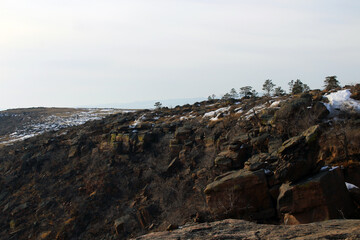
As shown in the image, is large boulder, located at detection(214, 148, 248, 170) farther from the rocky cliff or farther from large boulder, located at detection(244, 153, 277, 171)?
large boulder, located at detection(244, 153, 277, 171)

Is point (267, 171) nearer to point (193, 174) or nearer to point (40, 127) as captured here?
point (193, 174)

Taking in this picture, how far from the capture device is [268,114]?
62.2 ft

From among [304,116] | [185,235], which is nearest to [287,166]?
[185,235]

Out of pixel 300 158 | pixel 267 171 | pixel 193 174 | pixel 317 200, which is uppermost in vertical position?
pixel 300 158

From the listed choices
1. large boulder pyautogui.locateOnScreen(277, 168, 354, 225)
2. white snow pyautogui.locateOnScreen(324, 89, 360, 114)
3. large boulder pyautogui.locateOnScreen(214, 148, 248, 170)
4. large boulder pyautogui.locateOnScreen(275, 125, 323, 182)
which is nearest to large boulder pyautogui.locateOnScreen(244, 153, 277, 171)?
large boulder pyautogui.locateOnScreen(275, 125, 323, 182)

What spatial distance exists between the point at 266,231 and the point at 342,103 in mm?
14150

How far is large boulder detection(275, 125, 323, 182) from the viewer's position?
379 inches

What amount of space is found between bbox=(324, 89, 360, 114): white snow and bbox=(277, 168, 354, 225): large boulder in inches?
311

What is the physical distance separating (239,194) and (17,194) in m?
21.0

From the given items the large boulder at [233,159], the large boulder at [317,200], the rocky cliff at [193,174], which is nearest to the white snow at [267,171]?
the rocky cliff at [193,174]

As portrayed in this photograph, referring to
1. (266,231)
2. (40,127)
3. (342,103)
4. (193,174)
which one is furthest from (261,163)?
(40,127)

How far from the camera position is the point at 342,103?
52.4ft

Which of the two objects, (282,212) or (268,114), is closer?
(282,212)

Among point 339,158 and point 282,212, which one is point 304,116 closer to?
point 339,158
